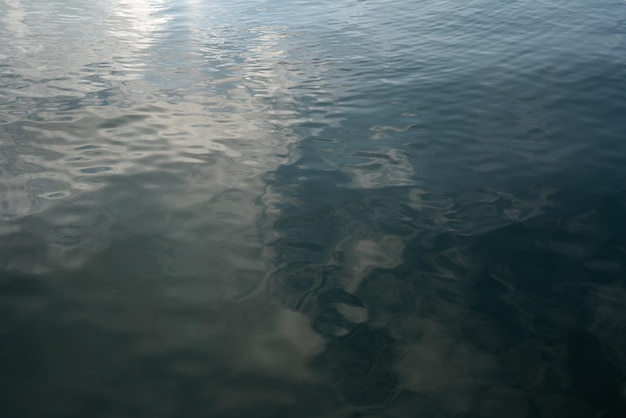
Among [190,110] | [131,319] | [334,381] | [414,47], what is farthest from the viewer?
[414,47]

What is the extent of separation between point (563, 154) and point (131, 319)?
567 centimetres

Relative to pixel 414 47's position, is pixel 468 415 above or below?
below

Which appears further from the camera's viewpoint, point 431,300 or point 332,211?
point 332,211

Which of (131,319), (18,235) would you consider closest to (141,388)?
(131,319)

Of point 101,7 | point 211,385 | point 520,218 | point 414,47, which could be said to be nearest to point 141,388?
point 211,385

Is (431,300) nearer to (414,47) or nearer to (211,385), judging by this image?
(211,385)

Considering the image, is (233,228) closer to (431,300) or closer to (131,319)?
(131,319)

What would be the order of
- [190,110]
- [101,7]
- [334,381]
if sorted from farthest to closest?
[101,7] < [190,110] < [334,381]

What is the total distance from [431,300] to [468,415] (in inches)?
46.4

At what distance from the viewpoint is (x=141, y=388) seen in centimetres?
346

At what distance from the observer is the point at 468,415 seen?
11.0ft

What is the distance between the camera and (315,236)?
517 centimetres

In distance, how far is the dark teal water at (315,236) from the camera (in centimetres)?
356

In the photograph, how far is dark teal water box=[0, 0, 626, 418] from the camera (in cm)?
356
